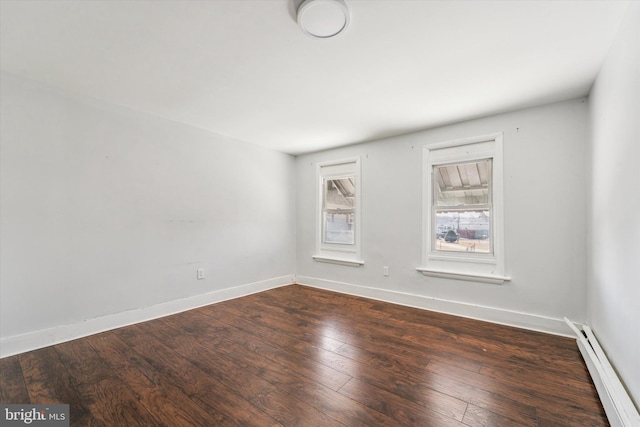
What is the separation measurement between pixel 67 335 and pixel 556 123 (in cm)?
524

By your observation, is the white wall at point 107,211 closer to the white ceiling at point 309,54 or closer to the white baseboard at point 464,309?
the white ceiling at point 309,54

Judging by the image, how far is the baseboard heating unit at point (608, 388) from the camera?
1339 millimetres

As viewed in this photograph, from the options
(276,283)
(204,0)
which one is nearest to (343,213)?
(276,283)

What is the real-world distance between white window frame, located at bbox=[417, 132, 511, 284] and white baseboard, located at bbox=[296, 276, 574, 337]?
1.08ft

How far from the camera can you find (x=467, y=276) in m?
3.19

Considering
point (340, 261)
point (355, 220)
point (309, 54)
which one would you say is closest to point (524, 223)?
point (355, 220)

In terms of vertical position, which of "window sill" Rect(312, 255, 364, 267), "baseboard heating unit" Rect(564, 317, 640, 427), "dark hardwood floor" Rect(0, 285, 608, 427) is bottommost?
"dark hardwood floor" Rect(0, 285, 608, 427)

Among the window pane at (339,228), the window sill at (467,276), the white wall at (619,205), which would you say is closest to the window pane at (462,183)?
the window sill at (467,276)

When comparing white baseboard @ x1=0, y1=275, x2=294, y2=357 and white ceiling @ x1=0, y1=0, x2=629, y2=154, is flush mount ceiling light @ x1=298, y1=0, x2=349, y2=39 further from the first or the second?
white baseboard @ x1=0, y1=275, x2=294, y2=357

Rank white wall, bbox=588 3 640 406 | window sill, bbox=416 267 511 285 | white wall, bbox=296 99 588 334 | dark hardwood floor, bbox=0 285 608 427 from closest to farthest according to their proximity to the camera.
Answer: white wall, bbox=588 3 640 406 < dark hardwood floor, bbox=0 285 608 427 < white wall, bbox=296 99 588 334 < window sill, bbox=416 267 511 285

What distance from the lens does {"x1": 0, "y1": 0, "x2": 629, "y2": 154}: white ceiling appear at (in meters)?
1.59

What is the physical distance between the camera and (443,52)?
1.96m

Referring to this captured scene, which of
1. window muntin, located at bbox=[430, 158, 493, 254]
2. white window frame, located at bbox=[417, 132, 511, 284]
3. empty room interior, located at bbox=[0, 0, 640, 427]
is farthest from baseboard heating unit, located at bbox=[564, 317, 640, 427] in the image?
window muntin, located at bbox=[430, 158, 493, 254]

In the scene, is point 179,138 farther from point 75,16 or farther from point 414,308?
point 414,308
